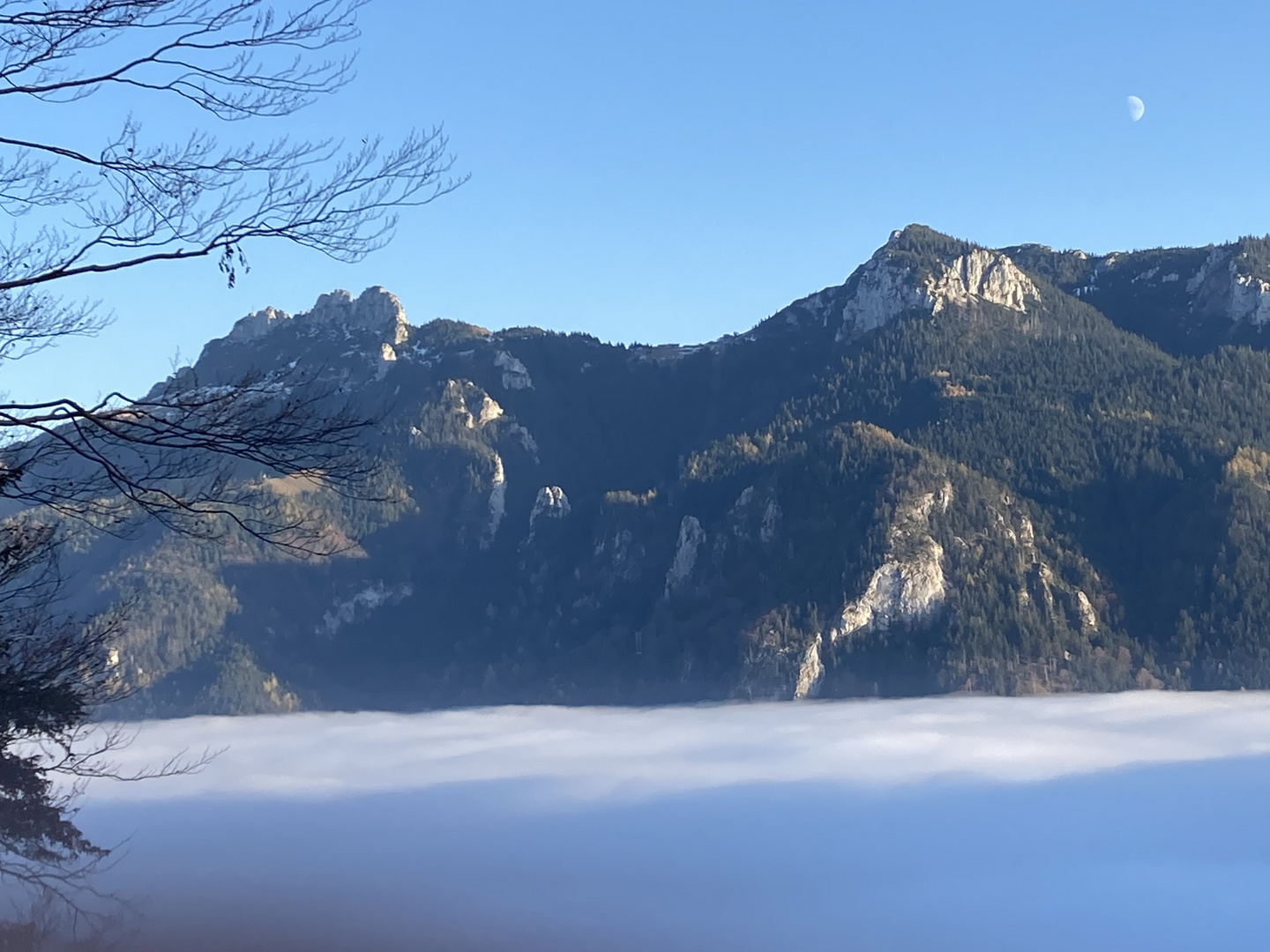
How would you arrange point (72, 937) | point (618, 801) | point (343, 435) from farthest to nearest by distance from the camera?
point (618, 801) → point (72, 937) → point (343, 435)

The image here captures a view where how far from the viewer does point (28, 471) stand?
12891 mm

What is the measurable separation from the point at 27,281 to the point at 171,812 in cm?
6514

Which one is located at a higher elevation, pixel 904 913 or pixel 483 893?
pixel 483 893

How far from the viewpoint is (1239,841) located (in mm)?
177000

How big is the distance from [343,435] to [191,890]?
30128 millimetres

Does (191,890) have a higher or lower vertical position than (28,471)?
lower

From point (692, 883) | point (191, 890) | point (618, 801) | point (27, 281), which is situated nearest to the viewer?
point (27, 281)

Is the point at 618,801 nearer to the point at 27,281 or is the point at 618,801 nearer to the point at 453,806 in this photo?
the point at 453,806

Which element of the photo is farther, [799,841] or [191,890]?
[799,841]

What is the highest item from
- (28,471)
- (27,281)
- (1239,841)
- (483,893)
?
(27,281)

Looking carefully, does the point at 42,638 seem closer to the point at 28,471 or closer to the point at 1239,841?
the point at 28,471

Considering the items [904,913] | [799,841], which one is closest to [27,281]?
[904,913]

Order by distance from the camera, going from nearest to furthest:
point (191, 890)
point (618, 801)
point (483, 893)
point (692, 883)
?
point (191, 890) → point (483, 893) → point (692, 883) → point (618, 801)

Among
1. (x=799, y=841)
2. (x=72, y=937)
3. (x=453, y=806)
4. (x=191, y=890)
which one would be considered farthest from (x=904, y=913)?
(x=72, y=937)
